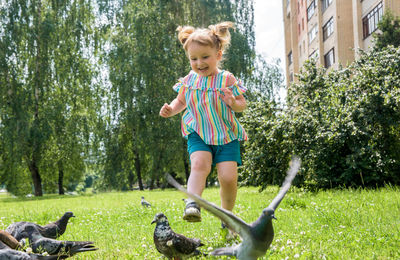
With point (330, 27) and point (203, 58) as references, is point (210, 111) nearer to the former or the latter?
point (203, 58)

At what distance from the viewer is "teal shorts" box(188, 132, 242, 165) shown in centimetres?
383

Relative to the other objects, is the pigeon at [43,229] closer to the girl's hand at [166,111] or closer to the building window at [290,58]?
the girl's hand at [166,111]

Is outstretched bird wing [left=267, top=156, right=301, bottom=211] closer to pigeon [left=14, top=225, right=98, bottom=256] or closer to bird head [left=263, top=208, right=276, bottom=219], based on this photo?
bird head [left=263, top=208, right=276, bottom=219]

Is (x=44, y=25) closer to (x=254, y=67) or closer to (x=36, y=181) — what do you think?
(x=36, y=181)

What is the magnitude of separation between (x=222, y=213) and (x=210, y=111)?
2005 mm

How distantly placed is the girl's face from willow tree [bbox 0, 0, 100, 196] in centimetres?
1932

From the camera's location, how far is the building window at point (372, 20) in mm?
21770

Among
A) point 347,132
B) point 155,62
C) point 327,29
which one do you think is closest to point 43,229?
point 347,132

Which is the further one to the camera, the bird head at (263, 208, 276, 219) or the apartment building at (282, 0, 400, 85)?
the apartment building at (282, 0, 400, 85)

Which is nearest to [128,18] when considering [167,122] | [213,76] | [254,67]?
[167,122]

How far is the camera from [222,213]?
6.41ft

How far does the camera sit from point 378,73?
30.8 feet

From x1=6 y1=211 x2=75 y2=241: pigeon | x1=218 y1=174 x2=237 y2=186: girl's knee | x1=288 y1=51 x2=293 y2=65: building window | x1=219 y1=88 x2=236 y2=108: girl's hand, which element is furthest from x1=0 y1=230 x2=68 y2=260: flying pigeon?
x1=288 y1=51 x2=293 y2=65: building window

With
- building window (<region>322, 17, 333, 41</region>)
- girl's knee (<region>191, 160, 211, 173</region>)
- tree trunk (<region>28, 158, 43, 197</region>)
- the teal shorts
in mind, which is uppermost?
building window (<region>322, 17, 333, 41</region>)
